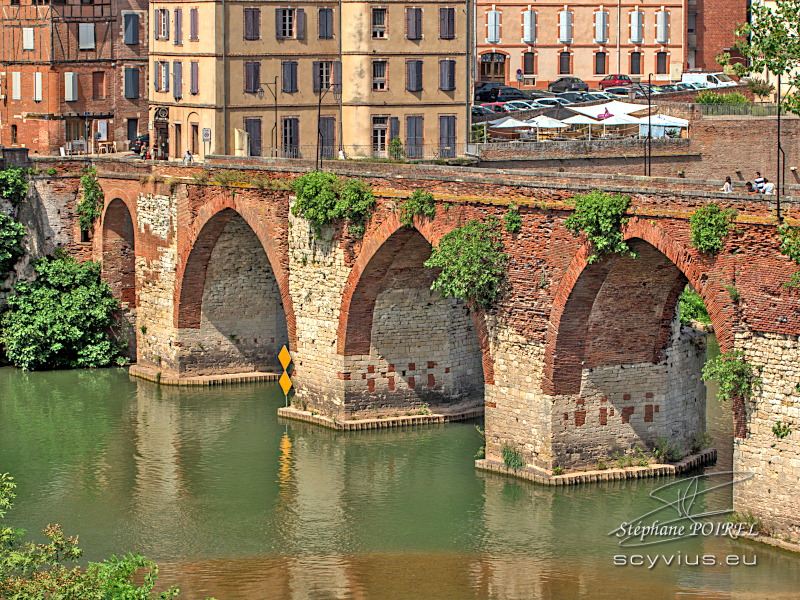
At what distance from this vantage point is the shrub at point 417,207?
4959 centimetres

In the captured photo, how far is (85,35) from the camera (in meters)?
85.1

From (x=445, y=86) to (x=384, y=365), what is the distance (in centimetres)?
2010

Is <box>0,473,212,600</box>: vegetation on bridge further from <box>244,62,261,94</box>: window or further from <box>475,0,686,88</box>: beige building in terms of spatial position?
<box>475,0,686,88</box>: beige building

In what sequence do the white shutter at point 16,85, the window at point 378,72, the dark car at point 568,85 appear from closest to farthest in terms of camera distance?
the window at point 378,72
the white shutter at point 16,85
the dark car at point 568,85

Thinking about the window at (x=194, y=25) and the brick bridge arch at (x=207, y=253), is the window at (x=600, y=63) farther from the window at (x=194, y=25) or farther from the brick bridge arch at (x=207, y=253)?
the brick bridge arch at (x=207, y=253)

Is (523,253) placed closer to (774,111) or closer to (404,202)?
(404,202)

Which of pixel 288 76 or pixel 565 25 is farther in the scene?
pixel 565 25

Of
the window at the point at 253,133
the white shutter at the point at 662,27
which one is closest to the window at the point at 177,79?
the window at the point at 253,133

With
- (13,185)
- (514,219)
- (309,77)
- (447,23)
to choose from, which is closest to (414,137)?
(447,23)

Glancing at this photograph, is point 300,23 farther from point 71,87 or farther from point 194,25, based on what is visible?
A: point 71,87

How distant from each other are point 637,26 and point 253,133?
40455 millimetres

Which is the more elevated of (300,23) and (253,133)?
(300,23)

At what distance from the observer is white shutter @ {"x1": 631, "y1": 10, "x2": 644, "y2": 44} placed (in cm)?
10300

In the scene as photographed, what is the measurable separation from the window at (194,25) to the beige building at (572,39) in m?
36.1
